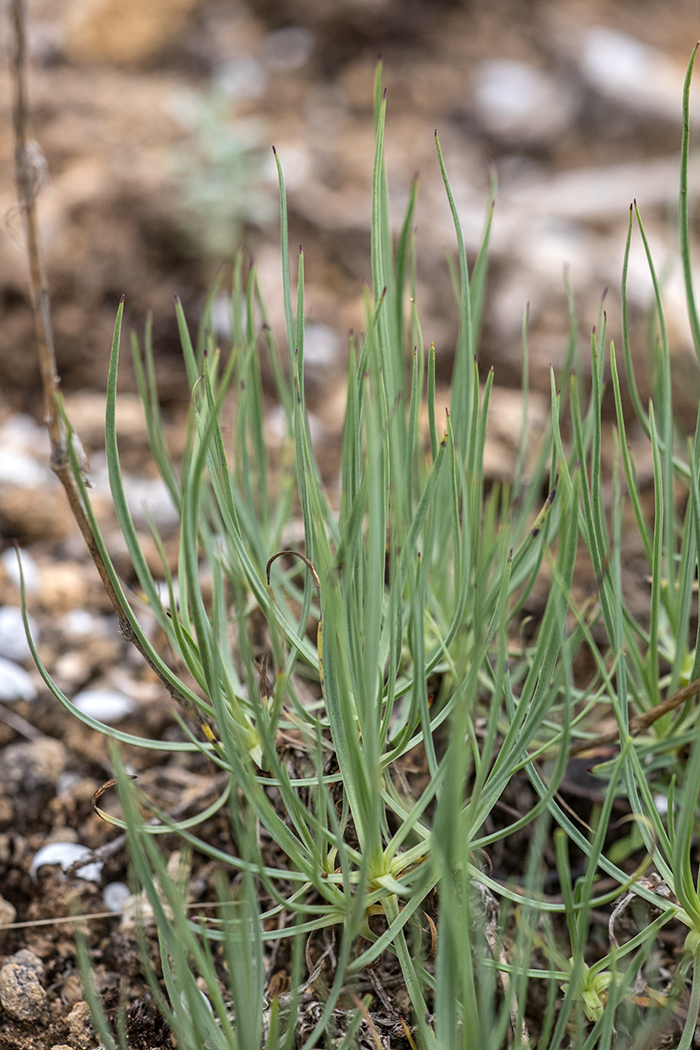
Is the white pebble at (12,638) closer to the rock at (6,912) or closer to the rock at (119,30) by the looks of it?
the rock at (6,912)

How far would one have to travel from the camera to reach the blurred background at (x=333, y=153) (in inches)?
46.0

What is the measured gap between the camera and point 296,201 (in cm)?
133

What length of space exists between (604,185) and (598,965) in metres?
1.36

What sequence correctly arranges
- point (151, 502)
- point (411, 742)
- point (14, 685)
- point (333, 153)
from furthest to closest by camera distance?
point (333, 153) < point (151, 502) < point (14, 685) < point (411, 742)

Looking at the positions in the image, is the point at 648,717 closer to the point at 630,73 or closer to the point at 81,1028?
the point at 81,1028

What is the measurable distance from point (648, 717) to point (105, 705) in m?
0.46

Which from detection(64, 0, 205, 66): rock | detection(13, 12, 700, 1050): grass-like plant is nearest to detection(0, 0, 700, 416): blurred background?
detection(64, 0, 205, 66): rock

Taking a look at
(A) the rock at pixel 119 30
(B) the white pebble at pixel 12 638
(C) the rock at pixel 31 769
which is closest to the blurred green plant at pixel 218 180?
(A) the rock at pixel 119 30

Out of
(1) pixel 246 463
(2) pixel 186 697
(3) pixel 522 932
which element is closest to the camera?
(3) pixel 522 932

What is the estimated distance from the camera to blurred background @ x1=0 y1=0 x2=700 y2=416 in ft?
3.83

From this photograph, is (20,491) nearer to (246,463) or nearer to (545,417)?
(246,463)

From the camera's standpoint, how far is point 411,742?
472 millimetres

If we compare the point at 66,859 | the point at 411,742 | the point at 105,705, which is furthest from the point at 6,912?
the point at 411,742

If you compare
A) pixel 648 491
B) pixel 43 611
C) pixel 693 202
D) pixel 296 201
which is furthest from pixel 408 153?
pixel 43 611
